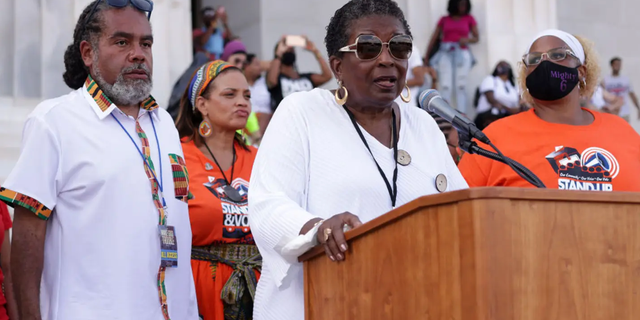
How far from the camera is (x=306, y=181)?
3.28 meters

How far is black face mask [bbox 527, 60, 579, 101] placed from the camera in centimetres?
463

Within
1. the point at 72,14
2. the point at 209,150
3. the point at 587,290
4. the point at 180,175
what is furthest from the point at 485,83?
the point at 587,290

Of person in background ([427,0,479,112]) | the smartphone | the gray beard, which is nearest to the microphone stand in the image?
the gray beard

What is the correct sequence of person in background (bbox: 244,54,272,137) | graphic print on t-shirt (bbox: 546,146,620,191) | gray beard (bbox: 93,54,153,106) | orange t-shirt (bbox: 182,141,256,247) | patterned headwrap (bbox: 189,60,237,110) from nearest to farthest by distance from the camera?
1. gray beard (bbox: 93,54,153,106)
2. graphic print on t-shirt (bbox: 546,146,620,191)
3. orange t-shirt (bbox: 182,141,256,247)
4. patterned headwrap (bbox: 189,60,237,110)
5. person in background (bbox: 244,54,272,137)

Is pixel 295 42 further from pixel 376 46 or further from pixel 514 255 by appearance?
pixel 514 255

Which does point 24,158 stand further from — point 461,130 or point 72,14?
point 72,14

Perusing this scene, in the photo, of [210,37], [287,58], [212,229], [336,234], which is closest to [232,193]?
[212,229]

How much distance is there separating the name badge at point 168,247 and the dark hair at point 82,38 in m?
0.79

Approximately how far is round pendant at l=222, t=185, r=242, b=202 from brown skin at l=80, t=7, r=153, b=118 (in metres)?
1.39

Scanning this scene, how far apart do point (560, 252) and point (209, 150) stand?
10.8 ft

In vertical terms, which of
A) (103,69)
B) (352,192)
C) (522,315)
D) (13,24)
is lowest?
(522,315)

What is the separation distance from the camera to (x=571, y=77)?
4.68 meters

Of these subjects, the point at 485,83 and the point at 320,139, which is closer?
the point at 320,139

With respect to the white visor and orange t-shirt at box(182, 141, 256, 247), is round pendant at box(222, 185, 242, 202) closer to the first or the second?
orange t-shirt at box(182, 141, 256, 247)
